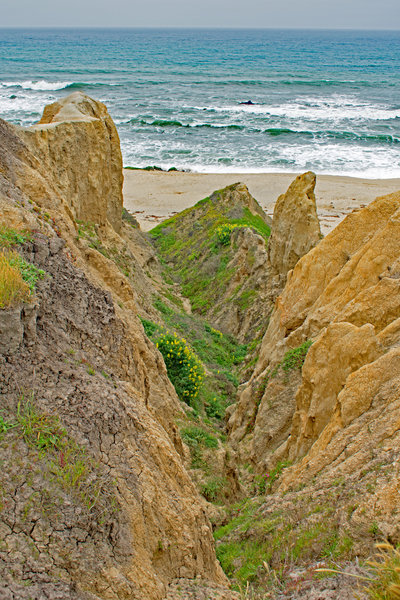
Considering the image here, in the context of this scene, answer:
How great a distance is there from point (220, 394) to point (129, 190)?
31.2 meters

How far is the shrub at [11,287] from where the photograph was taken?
5500 millimetres

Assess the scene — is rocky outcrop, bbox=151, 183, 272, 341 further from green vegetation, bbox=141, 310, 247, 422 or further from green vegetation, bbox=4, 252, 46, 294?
green vegetation, bbox=4, 252, 46, 294

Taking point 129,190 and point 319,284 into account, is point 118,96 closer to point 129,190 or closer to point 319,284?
point 129,190

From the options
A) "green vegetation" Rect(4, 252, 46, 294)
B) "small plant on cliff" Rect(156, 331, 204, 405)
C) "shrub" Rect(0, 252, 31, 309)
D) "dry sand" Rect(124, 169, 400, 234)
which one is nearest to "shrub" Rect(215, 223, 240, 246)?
"dry sand" Rect(124, 169, 400, 234)

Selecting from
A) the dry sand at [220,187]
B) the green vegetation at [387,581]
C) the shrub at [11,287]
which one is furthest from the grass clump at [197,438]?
the dry sand at [220,187]

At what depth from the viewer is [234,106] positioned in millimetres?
81188

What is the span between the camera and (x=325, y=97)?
87875mm

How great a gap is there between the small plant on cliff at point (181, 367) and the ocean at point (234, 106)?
130 feet

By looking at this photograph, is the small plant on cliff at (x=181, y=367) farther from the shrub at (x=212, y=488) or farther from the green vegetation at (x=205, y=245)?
the green vegetation at (x=205, y=245)

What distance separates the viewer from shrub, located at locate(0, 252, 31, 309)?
550 centimetres

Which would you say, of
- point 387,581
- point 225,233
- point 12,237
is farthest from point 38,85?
point 387,581

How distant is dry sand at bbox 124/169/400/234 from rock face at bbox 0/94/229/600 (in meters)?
27.5

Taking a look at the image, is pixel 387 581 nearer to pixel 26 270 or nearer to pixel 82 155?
pixel 26 270

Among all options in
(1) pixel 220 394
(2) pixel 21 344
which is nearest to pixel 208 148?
(1) pixel 220 394
